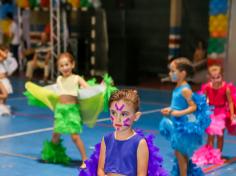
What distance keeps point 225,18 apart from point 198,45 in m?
4.03

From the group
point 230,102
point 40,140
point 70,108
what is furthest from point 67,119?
point 230,102

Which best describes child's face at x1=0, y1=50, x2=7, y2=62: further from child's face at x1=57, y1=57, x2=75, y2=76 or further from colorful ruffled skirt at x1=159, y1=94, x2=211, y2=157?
colorful ruffled skirt at x1=159, y1=94, x2=211, y2=157

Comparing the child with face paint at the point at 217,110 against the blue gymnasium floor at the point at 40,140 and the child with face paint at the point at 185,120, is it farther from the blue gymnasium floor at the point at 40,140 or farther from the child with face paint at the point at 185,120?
the child with face paint at the point at 185,120

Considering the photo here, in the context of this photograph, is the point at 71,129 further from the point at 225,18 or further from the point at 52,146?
the point at 225,18

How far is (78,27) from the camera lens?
699 inches

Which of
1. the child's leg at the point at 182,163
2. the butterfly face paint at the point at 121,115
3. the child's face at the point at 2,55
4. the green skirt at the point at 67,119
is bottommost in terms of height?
the child's leg at the point at 182,163

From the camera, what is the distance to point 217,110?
6.43 m

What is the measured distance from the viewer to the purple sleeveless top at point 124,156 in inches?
127

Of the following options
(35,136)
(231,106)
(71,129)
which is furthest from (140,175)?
(35,136)

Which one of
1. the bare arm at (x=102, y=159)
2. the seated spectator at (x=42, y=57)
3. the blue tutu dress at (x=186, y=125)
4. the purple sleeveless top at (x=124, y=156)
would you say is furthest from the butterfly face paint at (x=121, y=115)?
the seated spectator at (x=42, y=57)

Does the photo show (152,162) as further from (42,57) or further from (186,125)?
(42,57)

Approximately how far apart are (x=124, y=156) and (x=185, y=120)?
2143 millimetres

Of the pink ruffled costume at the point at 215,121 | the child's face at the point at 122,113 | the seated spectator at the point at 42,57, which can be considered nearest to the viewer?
the child's face at the point at 122,113

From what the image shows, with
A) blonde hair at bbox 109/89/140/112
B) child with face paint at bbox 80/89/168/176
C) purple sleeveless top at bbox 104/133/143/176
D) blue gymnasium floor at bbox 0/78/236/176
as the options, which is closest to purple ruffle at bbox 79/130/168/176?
child with face paint at bbox 80/89/168/176
